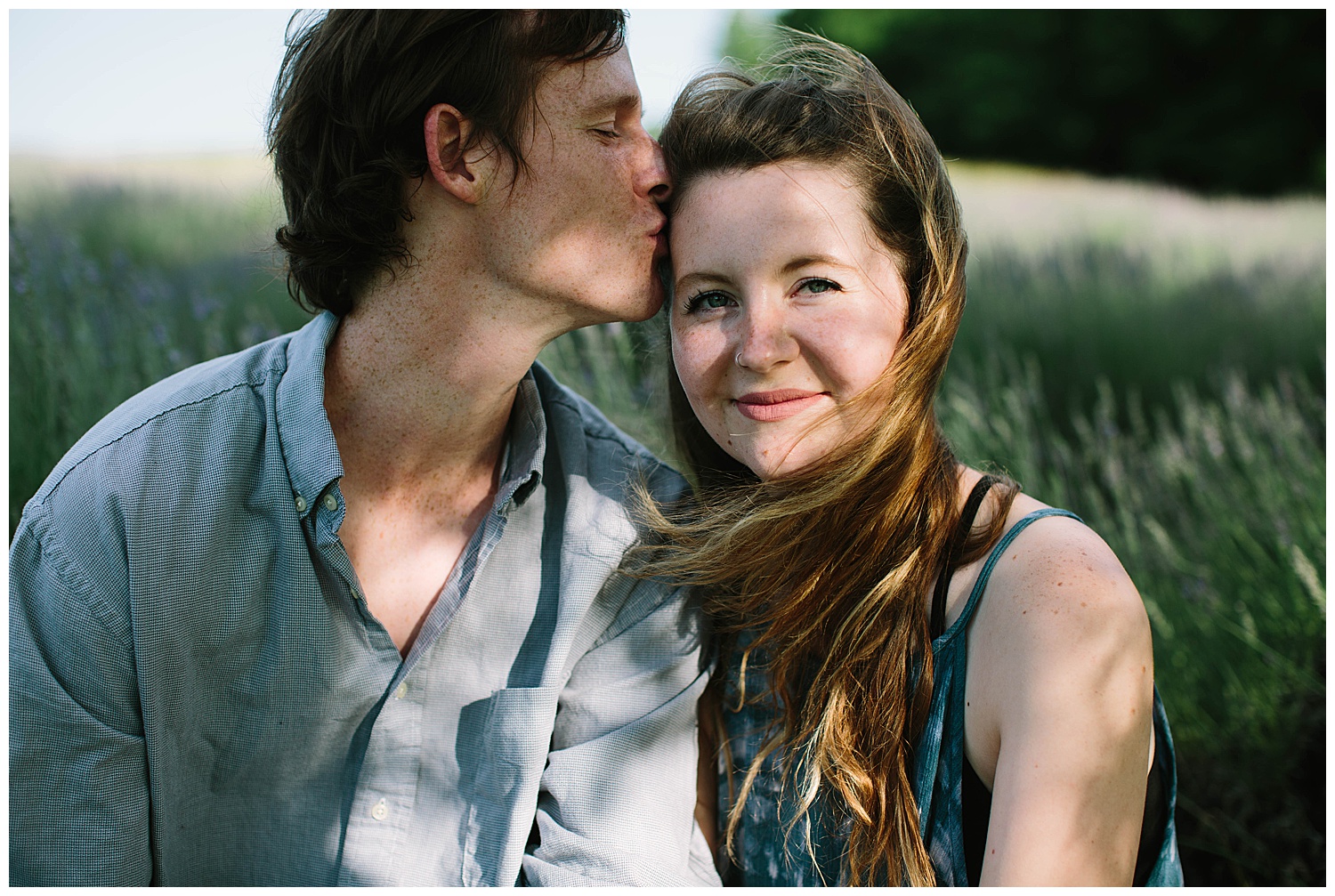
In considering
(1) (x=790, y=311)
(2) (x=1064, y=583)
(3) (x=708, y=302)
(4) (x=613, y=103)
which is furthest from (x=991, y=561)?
(4) (x=613, y=103)

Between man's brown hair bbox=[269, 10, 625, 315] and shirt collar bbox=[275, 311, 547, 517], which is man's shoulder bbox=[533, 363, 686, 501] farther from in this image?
man's brown hair bbox=[269, 10, 625, 315]

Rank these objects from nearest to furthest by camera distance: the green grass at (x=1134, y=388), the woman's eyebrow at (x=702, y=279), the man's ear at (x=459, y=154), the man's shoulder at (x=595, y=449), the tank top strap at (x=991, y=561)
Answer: the tank top strap at (x=991, y=561), the woman's eyebrow at (x=702, y=279), the man's ear at (x=459, y=154), the man's shoulder at (x=595, y=449), the green grass at (x=1134, y=388)

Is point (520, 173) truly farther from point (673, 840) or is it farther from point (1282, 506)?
point (1282, 506)

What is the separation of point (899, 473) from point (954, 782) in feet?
1.72

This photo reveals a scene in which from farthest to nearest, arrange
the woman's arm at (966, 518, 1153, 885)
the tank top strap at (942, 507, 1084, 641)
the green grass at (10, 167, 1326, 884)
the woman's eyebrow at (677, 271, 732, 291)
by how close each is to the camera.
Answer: the green grass at (10, 167, 1326, 884), the woman's eyebrow at (677, 271, 732, 291), the tank top strap at (942, 507, 1084, 641), the woman's arm at (966, 518, 1153, 885)

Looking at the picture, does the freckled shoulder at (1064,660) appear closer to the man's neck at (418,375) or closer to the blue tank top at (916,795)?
the blue tank top at (916,795)

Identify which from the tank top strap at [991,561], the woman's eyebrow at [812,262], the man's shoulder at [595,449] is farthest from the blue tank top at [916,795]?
the woman's eyebrow at [812,262]

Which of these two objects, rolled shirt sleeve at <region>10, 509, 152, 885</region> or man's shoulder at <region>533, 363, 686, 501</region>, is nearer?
rolled shirt sleeve at <region>10, 509, 152, 885</region>

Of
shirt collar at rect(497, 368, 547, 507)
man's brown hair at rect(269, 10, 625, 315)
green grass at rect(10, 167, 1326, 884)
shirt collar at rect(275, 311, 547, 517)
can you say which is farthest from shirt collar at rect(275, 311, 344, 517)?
green grass at rect(10, 167, 1326, 884)

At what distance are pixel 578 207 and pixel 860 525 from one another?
79 centimetres

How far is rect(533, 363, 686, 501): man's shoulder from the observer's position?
205cm

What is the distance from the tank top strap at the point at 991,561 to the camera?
1.60 m

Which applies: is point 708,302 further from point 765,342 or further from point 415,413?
point 415,413

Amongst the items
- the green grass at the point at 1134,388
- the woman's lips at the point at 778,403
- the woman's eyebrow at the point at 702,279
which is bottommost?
the green grass at the point at 1134,388
